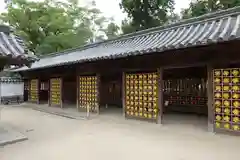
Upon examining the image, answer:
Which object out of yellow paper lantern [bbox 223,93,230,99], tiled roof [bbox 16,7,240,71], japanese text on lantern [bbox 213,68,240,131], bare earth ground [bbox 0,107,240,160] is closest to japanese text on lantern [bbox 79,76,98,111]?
tiled roof [bbox 16,7,240,71]

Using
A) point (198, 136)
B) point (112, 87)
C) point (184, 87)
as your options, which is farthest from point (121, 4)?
point (198, 136)

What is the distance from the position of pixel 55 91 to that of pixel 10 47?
337 inches

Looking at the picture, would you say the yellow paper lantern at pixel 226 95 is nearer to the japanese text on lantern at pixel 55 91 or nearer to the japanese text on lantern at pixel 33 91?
the japanese text on lantern at pixel 55 91

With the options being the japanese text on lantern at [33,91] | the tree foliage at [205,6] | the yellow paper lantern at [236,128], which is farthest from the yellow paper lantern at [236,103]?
the tree foliage at [205,6]

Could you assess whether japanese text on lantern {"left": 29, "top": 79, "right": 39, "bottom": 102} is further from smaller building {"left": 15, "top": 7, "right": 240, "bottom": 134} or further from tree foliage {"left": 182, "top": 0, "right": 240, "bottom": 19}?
tree foliage {"left": 182, "top": 0, "right": 240, "bottom": 19}

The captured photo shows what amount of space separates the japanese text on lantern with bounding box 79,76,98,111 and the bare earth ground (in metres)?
3.00

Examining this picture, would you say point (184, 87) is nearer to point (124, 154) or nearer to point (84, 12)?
point (124, 154)

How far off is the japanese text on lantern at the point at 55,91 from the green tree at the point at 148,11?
41.2ft

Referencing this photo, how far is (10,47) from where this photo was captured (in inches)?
231

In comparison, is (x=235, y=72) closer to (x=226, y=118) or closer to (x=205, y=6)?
(x=226, y=118)

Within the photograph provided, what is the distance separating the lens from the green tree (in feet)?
78.1

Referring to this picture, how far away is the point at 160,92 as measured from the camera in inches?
327

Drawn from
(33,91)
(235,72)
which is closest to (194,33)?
(235,72)

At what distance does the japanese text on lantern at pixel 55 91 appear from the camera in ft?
45.4
